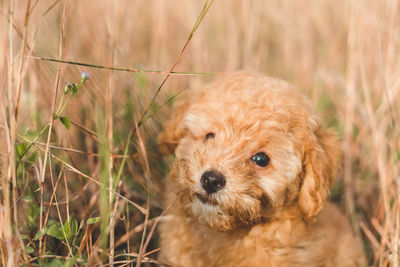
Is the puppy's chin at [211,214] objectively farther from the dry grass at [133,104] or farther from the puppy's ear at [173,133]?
the puppy's ear at [173,133]

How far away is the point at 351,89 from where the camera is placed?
354 cm

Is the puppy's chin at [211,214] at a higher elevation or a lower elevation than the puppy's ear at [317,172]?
lower

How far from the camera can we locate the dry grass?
2.02m

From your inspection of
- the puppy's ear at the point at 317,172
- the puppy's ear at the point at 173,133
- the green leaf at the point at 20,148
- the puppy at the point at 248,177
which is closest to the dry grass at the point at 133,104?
the green leaf at the point at 20,148

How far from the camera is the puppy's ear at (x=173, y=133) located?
2582 mm

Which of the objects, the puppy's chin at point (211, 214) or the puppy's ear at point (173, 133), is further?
the puppy's ear at point (173, 133)

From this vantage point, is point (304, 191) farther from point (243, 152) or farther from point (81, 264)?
point (81, 264)

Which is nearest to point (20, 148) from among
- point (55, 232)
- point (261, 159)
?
point (55, 232)

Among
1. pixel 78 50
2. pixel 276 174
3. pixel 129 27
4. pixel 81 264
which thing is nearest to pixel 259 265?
pixel 276 174

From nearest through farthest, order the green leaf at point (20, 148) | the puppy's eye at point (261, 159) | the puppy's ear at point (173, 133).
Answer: the green leaf at point (20, 148) < the puppy's eye at point (261, 159) < the puppy's ear at point (173, 133)

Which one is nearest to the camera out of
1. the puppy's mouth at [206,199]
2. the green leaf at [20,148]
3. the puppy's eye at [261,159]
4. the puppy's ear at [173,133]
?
the green leaf at [20,148]

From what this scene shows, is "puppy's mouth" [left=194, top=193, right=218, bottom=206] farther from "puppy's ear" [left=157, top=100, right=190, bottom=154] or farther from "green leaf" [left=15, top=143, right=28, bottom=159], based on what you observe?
"green leaf" [left=15, top=143, right=28, bottom=159]

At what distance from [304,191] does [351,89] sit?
1578mm

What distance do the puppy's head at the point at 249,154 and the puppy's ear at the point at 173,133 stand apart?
18 millimetres
